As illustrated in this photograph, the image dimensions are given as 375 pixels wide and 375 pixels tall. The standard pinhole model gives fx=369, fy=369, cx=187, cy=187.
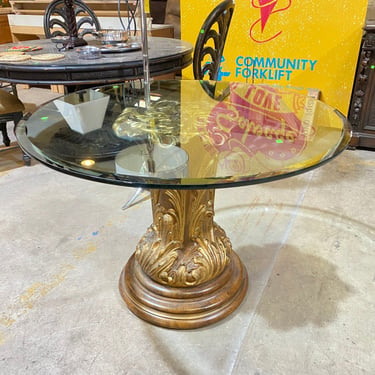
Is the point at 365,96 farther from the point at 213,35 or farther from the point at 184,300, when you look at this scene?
the point at 184,300

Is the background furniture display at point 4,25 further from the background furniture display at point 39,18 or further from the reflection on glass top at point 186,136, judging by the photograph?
the reflection on glass top at point 186,136

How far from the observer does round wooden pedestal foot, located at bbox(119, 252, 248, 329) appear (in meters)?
1.30

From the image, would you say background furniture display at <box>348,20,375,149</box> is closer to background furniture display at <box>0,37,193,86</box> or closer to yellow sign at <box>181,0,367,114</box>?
yellow sign at <box>181,0,367,114</box>

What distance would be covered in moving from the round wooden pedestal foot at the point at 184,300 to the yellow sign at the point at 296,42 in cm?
170

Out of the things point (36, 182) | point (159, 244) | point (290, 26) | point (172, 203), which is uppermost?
point (290, 26)

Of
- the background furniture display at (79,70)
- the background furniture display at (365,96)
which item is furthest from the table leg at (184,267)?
the background furniture display at (365,96)

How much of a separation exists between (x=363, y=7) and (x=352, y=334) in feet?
7.04

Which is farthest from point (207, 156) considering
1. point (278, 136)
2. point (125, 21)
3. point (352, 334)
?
point (125, 21)

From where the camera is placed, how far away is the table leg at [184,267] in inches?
49.5

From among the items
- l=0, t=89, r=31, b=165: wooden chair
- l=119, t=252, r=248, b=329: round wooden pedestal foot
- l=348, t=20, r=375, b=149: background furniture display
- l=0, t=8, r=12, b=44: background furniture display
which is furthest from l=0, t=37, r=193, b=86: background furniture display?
l=0, t=8, r=12, b=44: background furniture display

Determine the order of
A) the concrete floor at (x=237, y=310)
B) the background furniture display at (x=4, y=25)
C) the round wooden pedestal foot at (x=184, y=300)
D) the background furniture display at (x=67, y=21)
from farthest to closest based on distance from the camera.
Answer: the background furniture display at (x=4, y=25)
the background furniture display at (x=67, y=21)
the round wooden pedestal foot at (x=184, y=300)
the concrete floor at (x=237, y=310)

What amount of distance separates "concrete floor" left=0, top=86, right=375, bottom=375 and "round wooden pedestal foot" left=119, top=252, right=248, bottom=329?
0.11 feet

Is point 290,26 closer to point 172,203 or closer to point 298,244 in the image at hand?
point 298,244

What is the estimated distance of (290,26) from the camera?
2682mm
